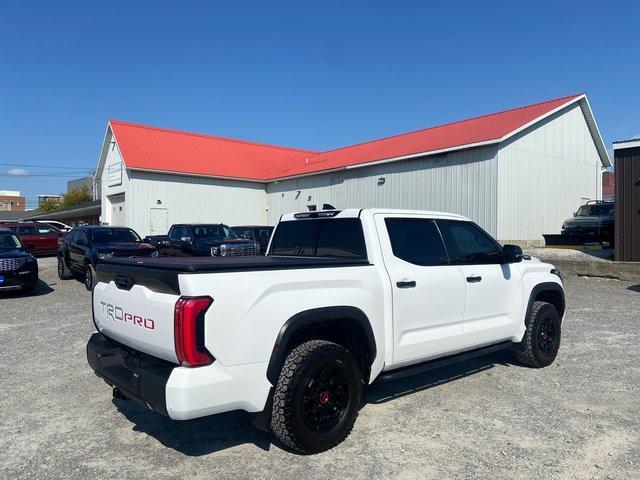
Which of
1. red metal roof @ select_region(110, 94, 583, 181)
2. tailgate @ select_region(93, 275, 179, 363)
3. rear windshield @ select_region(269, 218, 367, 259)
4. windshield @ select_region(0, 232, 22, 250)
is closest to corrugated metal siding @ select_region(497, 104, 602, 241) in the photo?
red metal roof @ select_region(110, 94, 583, 181)

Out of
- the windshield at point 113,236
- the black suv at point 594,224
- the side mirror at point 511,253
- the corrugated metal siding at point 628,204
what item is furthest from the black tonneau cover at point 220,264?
the black suv at point 594,224

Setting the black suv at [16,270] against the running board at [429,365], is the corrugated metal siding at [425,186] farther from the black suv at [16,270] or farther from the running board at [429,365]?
the running board at [429,365]

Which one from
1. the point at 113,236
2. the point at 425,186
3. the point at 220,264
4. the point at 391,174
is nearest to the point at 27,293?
the point at 113,236

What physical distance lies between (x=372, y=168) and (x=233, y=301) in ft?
71.6

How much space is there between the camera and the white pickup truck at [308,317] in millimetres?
3262

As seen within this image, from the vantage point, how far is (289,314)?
3598mm

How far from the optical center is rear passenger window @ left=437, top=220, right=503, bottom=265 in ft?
16.9

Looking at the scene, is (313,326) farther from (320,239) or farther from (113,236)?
(113,236)

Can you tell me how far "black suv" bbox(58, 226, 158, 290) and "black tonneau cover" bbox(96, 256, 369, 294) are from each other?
8933 millimetres

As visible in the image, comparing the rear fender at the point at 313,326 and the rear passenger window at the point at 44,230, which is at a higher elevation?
the rear passenger window at the point at 44,230

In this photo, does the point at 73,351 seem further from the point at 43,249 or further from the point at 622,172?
the point at 43,249

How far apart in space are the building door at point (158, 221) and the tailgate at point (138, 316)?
25128 mm

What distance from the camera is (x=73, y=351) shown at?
6.87m

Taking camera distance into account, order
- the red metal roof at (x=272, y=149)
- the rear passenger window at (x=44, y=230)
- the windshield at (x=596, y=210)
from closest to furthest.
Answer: the windshield at (x=596, y=210)
the red metal roof at (x=272, y=149)
the rear passenger window at (x=44, y=230)
